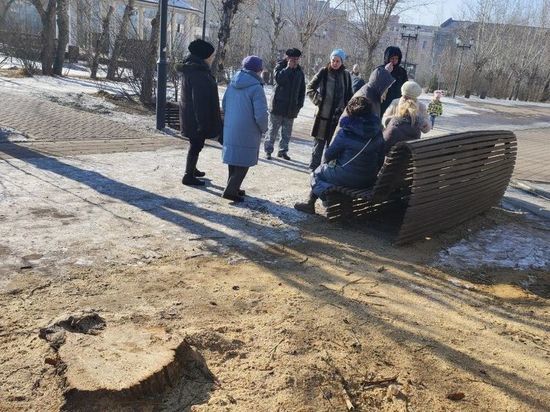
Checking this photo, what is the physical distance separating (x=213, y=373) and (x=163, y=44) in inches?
312

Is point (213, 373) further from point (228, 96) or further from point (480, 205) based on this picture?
point (480, 205)

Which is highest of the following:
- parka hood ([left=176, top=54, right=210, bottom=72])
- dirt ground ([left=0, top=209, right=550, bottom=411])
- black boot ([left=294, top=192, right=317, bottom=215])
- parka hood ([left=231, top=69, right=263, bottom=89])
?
parka hood ([left=176, top=54, right=210, bottom=72])

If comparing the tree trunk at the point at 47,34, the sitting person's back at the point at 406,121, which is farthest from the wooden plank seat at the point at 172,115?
the tree trunk at the point at 47,34

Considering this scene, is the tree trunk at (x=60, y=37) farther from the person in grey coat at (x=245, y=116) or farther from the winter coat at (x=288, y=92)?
the person in grey coat at (x=245, y=116)

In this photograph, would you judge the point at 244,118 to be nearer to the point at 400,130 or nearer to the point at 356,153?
the point at 356,153

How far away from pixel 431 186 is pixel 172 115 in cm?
653

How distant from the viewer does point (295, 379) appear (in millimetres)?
2752

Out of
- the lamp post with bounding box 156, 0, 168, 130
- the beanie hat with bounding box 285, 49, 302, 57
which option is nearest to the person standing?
the beanie hat with bounding box 285, 49, 302, 57

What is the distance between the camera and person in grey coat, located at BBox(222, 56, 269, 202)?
18.6 feet

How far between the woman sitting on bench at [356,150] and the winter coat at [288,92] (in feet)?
8.37

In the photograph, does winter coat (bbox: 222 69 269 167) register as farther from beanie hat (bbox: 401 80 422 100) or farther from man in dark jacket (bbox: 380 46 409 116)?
man in dark jacket (bbox: 380 46 409 116)

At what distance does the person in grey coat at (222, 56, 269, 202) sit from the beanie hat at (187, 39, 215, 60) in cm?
56

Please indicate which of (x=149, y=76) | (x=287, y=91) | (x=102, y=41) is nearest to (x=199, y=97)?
(x=287, y=91)

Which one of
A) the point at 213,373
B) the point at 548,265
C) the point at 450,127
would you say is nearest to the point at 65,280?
the point at 213,373
